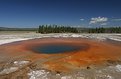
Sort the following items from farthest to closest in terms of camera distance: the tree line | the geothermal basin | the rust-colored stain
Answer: the tree line
the rust-colored stain
the geothermal basin

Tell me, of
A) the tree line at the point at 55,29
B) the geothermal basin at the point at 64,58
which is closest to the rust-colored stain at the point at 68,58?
the geothermal basin at the point at 64,58

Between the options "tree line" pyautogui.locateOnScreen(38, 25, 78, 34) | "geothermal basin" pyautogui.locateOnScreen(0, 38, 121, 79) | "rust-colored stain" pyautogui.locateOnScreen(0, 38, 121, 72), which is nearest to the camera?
"geothermal basin" pyautogui.locateOnScreen(0, 38, 121, 79)

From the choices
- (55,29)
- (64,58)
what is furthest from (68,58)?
(55,29)

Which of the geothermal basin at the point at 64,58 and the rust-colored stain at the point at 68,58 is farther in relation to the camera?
the rust-colored stain at the point at 68,58

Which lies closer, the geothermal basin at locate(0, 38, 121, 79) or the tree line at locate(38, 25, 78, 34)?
the geothermal basin at locate(0, 38, 121, 79)

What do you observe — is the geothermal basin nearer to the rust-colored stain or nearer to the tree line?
the rust-colored stain

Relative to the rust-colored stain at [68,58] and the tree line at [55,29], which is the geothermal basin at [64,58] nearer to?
the rust-colored stain at [68,58]

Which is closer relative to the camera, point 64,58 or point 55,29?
point 64,58

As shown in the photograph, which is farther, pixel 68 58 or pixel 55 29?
pixel 55 29

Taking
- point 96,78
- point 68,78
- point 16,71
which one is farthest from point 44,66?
point 96,78

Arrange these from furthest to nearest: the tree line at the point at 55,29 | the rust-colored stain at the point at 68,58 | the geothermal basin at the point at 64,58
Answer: the tree line at the point at 55,29 → the rust-colored stain at the point at 68,58 → the geothermal basin at the point at 64,58

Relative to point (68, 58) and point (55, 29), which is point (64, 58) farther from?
point (55, 29)

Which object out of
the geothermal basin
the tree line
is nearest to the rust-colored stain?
the geothermal basin
